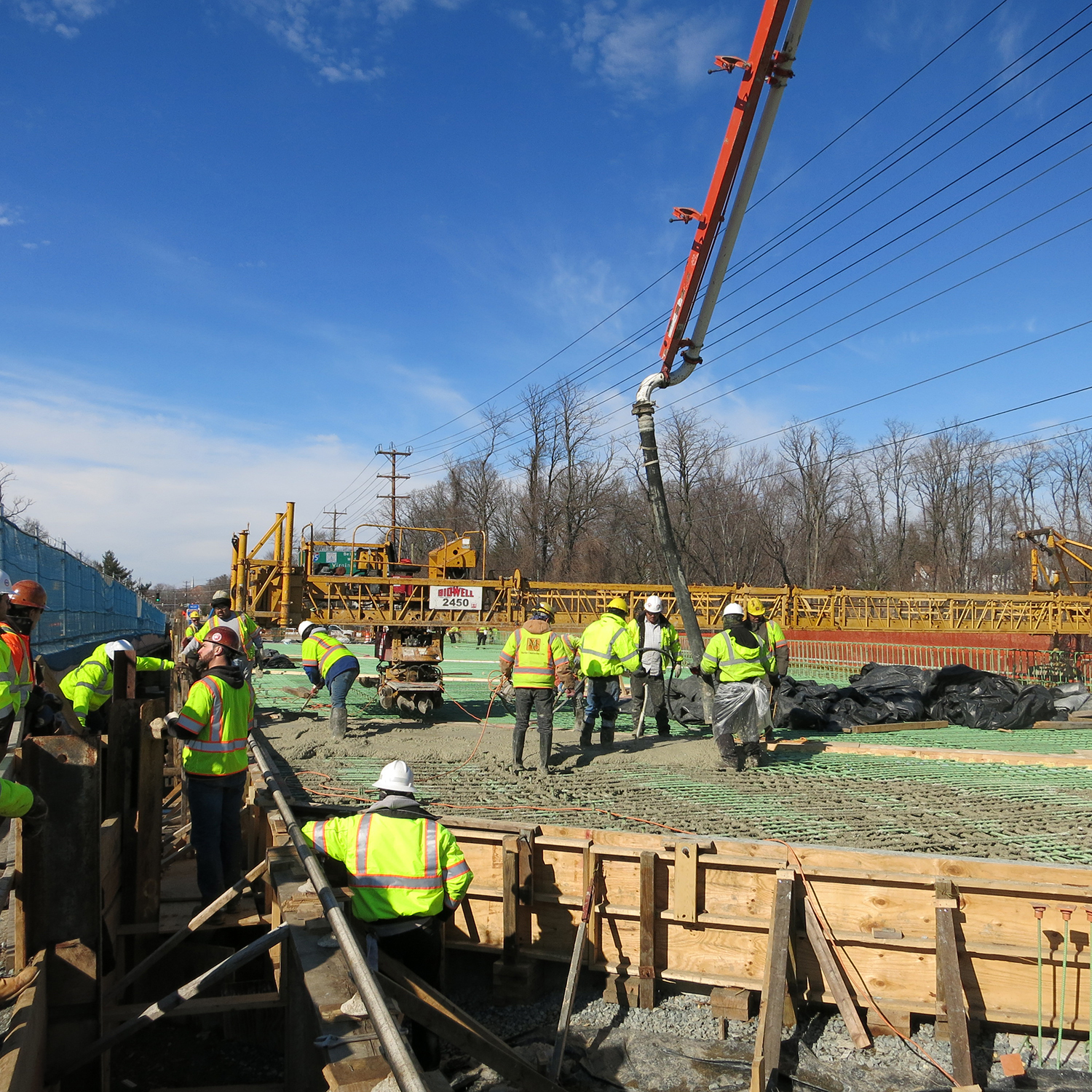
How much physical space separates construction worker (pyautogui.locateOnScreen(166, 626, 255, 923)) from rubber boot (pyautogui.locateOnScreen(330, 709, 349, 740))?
450 cm

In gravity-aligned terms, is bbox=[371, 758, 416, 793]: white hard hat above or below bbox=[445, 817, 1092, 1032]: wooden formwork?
above

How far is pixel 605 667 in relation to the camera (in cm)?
978

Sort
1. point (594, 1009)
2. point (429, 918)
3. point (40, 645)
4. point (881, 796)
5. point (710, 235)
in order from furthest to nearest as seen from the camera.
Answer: point (710, 235) → point (40, 645) → point (881, 796) → point (594, 1009) → point (429, 918)

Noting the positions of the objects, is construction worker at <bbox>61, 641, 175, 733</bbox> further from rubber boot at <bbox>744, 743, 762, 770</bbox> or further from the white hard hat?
rubber boot at <bbox>744, 743, 762, 770</bbox>

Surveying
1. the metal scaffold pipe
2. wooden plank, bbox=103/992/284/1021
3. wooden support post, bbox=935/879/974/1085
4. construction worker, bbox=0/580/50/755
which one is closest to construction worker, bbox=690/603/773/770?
wooden support post, bbox=935/879/974/1085

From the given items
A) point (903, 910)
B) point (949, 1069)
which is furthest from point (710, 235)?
point (949, 1069)

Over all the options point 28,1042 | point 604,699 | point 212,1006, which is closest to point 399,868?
point 212,1006

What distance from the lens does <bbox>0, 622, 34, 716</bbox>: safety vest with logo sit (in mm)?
4965

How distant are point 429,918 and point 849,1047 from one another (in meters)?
2.80

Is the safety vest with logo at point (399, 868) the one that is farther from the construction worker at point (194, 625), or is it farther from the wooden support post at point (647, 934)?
the construction worker at point (194, 625)

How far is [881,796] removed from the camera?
7.59 m

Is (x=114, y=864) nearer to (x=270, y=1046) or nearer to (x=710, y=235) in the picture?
(x=270, y=1046)

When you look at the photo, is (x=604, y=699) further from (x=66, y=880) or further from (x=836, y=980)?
(x=66, y=880)

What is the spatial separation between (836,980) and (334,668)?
6.94 meters
